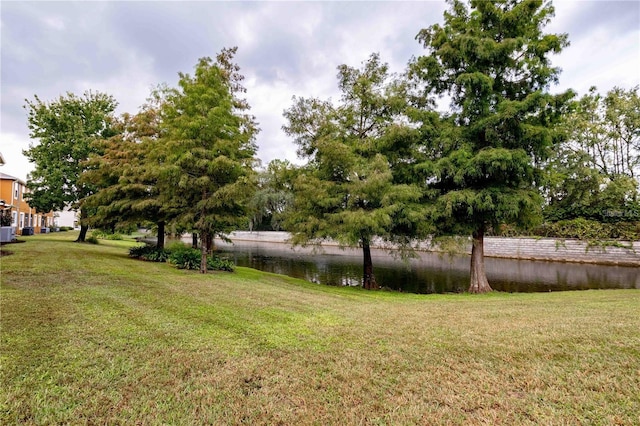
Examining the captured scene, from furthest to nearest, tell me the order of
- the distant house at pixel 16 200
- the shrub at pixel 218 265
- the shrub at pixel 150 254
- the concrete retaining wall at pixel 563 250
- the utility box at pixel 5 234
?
the distant house at pixel 16 200 → the concrete retaining wall at pixel 563 250 → the utility box at pixel 5 234 → the shrub at pixel 150 254 → the shrub at pixel 218 265

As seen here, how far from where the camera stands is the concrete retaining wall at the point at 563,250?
23.7 m

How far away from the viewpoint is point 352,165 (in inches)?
504

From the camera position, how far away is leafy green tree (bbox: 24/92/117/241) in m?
22.0

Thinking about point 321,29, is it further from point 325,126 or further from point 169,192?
point 169,192

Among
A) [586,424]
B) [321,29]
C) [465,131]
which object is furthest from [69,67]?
[586,424]

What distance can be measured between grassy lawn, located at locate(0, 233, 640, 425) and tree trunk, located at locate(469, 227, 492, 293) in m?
7.60

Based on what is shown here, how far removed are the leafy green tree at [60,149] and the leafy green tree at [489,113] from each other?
2198 centimetres

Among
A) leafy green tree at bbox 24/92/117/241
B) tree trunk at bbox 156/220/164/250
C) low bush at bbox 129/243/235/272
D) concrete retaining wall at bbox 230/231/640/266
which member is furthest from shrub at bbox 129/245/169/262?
concrete retaining wall at bbox 230/231/640/266

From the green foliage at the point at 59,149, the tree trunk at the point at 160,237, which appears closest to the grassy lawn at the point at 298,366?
the tree trunk at the point at 160,237

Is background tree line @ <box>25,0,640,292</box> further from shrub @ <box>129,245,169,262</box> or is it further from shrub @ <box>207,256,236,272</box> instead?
shrub @ <box>129,245,169,262</box>

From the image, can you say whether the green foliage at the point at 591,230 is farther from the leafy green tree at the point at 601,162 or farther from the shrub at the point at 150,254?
the shrub at the point at 150,254

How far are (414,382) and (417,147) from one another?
39.5 feet

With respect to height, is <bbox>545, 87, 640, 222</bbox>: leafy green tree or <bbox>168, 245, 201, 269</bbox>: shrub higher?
<bbox>545, 87, 640, 222</bbox>: leafy green tree

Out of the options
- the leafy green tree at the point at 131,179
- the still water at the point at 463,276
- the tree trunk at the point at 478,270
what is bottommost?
the still water at the point at 463,276
